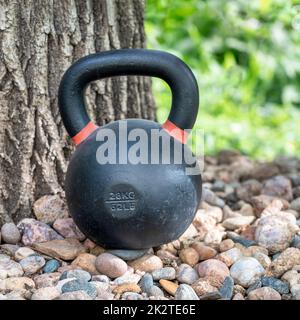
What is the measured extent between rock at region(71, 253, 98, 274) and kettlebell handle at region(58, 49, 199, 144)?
1.37 feet

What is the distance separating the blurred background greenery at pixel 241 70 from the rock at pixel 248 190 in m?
1.01

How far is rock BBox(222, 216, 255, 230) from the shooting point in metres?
2.96

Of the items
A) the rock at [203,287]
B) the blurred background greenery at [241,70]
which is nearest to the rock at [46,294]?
the rock at [203,287]

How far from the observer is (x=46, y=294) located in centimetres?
228

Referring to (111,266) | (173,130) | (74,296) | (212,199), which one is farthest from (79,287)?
(212,199)

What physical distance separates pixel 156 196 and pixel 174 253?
38 cm

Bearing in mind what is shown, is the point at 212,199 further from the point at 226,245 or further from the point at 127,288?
the point at 127,288

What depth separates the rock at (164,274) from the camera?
8.18 ft

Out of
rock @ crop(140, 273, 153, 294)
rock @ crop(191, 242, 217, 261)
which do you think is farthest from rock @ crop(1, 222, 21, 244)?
rock @ crop(191, 242, 217, 261)

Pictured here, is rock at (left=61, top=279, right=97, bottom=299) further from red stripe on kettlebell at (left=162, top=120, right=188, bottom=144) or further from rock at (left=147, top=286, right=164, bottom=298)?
red stripe on kettlebell at (left=162, top=120, right=188, bottom=144)

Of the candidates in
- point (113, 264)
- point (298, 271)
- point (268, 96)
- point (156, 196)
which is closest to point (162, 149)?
point (156, 196)

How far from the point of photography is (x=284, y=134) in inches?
206

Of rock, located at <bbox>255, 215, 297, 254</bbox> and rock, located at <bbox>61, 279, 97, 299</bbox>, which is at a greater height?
rock, located at <bbox>255, 215, 297, 254</bbox>
